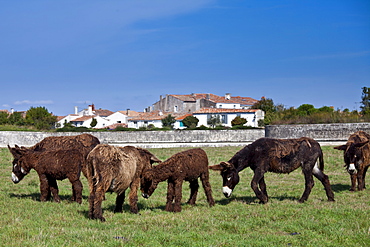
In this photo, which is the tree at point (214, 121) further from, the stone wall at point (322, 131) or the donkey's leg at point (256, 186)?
the donkey's leg at point (256, 186)

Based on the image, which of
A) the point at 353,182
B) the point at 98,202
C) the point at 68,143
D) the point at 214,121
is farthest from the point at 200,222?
the point at 214,121

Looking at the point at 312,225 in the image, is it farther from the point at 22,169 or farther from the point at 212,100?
the point at 212,100

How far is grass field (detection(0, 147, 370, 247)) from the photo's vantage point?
7953mm

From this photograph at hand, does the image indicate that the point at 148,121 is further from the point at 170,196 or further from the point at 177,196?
the point at 177,196

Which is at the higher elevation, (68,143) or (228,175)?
(68,143)

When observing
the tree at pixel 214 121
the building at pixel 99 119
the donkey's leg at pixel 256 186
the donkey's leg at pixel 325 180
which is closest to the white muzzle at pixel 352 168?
the donkey's leg at pixel 325 180

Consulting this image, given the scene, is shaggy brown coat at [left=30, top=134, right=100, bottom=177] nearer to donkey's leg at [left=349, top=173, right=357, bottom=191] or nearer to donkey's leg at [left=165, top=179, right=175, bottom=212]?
donkey's leg at [left=165, top=179, right=175, bottom=212]

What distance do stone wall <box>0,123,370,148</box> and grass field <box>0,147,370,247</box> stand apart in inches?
1161

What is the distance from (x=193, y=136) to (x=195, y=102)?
56.4 m

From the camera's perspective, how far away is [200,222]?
975cm

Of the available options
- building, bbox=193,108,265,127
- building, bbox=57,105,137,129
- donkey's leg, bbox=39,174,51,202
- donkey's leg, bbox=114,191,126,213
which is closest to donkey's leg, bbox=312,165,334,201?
donkey's leg, bbox=114,191,126,213

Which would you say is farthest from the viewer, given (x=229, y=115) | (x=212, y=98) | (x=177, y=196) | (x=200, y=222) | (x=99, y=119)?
(x=212, y=98)

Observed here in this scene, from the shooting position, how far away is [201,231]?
8.88 m

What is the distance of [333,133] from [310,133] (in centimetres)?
230
